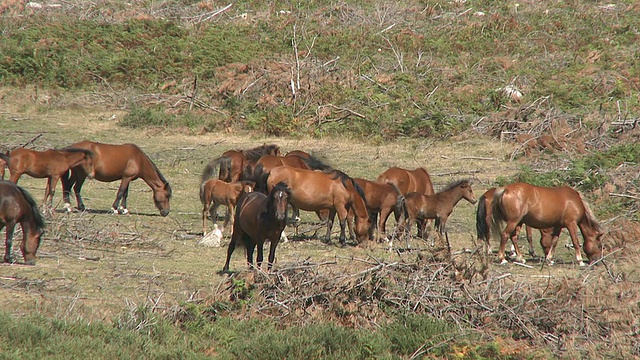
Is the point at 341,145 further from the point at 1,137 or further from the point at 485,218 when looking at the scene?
the point at 485,218

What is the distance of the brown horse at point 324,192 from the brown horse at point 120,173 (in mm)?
3201

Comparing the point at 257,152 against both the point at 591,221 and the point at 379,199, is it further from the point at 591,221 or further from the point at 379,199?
the point at 591,221

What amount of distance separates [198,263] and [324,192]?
296cm

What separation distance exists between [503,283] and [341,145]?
1456 centimetres

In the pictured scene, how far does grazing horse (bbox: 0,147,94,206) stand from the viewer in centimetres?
1573

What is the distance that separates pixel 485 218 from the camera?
45.9ft

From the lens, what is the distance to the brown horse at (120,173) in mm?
16578

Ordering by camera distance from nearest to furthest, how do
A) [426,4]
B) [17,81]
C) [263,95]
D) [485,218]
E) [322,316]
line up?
[322,316]
[485,218]
[263,95]
[17,81]
[426,4]

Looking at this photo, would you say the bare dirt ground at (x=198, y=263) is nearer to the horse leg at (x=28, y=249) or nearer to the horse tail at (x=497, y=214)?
the horse leg at (x=28, y=249)

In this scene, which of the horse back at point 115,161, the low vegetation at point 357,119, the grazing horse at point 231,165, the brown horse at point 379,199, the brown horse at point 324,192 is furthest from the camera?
the grazing horse at point 231,165

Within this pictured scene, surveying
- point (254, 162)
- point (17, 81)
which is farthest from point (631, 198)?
point (17, 81)

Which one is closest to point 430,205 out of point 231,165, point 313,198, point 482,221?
point 482,221

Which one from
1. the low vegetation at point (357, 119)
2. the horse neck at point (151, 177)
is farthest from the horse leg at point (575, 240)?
the horse neck at point (151, 177)

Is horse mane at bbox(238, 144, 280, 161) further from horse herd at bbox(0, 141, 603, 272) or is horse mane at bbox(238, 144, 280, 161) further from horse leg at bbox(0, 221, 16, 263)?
horse leg at bbox(0, 221, 16, 263)
